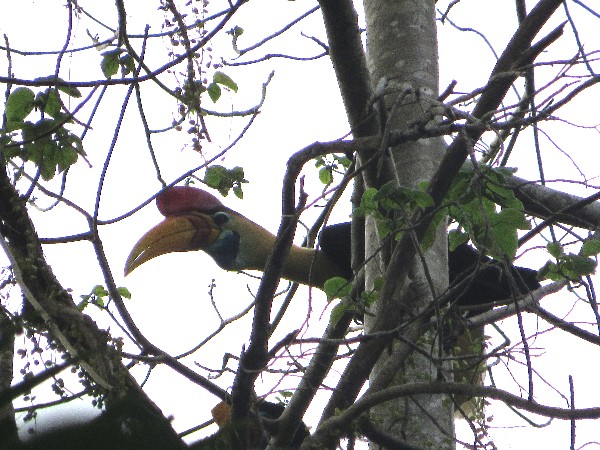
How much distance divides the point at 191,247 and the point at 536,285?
5.77ft

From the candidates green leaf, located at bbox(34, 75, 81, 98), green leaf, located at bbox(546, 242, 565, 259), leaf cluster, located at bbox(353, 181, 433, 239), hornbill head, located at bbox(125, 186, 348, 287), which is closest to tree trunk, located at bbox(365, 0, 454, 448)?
leaf cluster, located at bbox(353, 181, 433, 239)

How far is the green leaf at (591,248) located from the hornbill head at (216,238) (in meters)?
1.93

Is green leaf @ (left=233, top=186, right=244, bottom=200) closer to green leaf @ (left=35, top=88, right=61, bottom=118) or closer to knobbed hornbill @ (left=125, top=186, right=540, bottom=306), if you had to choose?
green leaf @ (left=35, top=88, right=61, bottom=118)

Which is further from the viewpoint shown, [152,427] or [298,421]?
[298,421]

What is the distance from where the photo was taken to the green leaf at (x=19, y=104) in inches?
93.4

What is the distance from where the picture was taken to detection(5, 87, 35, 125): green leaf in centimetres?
237

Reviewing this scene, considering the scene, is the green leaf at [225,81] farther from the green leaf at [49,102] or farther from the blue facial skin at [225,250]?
the blue facial skin at [225,250]

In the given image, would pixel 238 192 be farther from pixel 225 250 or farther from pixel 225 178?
pixel 225 250

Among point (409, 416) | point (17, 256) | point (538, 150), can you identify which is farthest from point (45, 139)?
point (538, 150)

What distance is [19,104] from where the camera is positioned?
237 centimetres

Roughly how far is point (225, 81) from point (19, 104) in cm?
70

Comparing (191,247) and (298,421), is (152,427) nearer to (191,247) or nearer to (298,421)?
(298,421)

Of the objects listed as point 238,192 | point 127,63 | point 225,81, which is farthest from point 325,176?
point 127,63

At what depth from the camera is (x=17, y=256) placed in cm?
207
